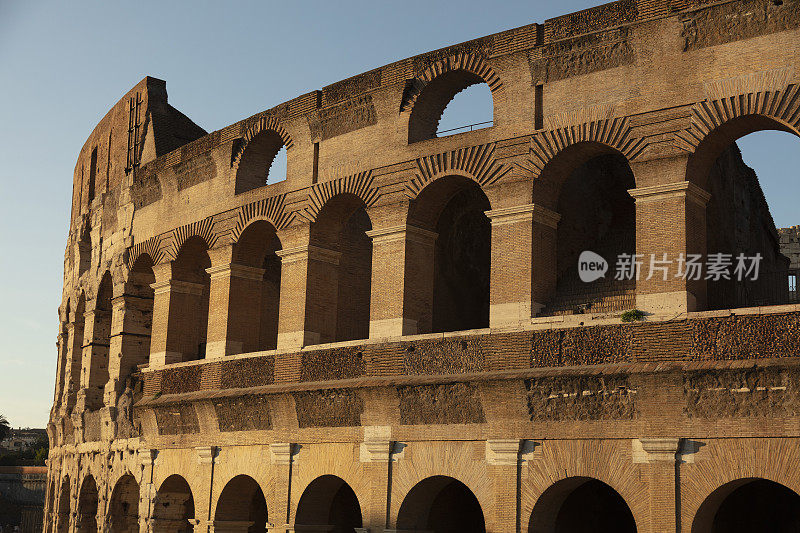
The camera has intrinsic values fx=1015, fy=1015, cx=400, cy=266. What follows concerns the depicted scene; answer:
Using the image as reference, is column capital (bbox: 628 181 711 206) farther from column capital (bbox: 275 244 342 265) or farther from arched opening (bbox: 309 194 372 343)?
column capital (bbox: 275 244 342 265)

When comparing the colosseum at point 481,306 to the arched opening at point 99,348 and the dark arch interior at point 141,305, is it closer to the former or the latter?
the dark arch interior at point 141,305

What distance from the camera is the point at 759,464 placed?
10.1 m

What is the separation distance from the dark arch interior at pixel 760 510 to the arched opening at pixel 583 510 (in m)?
1.54

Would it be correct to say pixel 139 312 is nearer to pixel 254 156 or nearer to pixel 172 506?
pixel 172 506

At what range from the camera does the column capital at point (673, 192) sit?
11.2 m

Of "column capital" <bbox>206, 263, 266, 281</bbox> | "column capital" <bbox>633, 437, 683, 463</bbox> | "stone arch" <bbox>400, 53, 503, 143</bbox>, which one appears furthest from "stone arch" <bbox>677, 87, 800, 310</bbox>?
"column capital" <bbox>206, 263, 266, 281</bbox>

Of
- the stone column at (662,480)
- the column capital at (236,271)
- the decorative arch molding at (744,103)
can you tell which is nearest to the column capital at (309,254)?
the column capital at (236,271)

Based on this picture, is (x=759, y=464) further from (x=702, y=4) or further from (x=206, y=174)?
(x=206, y=174)

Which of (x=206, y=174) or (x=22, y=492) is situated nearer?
(x=206, y=174)

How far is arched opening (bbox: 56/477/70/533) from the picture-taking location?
2073cm

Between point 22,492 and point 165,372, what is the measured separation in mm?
26316

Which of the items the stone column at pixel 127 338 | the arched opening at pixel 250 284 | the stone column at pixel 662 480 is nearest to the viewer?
the stone column at pixel 662 480

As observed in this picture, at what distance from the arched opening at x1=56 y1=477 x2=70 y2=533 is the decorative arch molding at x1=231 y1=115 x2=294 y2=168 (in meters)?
8.69

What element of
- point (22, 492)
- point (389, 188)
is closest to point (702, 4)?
point (389, 188)
